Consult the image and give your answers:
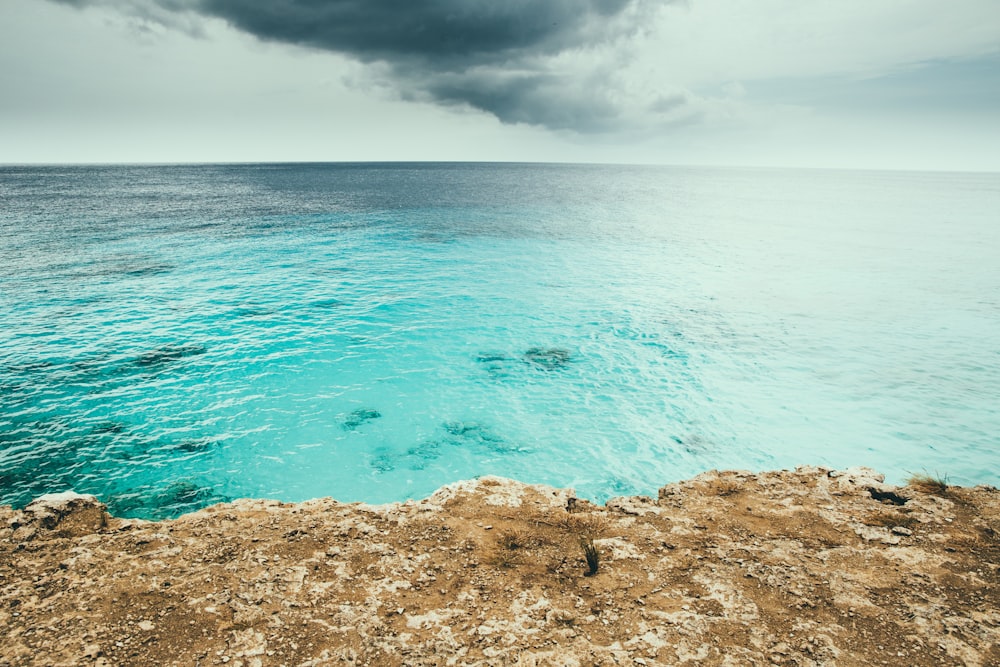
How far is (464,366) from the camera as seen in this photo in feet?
80.2

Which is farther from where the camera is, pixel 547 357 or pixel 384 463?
pixel 547 357

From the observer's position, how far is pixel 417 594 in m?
7.05

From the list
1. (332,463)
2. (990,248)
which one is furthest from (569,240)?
(990,248)

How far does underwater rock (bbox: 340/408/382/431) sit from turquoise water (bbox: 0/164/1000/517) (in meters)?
0.15

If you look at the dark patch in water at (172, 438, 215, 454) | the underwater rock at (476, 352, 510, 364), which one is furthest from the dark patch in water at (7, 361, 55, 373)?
the underwater rock at (476, 352, 510, 364)

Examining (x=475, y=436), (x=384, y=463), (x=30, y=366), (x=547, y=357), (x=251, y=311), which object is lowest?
(x=384, y=463)

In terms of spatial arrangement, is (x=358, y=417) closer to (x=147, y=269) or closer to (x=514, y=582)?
(x=514, y=582)

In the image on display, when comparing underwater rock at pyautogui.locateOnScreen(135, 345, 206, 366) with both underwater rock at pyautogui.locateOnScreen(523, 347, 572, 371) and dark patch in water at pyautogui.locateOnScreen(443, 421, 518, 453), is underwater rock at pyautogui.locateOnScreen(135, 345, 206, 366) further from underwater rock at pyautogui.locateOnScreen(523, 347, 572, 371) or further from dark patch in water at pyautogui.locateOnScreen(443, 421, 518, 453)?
underwater rock at pyautogui.locateOnScreen(523, 347, 572, 371)

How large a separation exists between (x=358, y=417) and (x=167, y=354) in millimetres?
12486

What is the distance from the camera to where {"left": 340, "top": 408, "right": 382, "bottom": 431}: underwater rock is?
19156 millimetres

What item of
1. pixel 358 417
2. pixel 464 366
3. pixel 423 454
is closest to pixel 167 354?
pixel 358 417

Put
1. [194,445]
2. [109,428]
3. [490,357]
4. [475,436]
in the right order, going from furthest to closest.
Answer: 1. [490,357]
2. [475,436]
3. [109,428]
4. [194,445]

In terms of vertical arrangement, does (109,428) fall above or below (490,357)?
below

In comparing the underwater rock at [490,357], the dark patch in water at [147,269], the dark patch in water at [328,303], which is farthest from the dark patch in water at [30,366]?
the underwater rock at [490,357]
